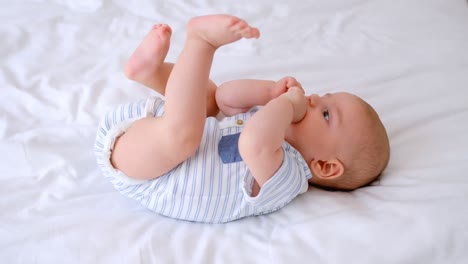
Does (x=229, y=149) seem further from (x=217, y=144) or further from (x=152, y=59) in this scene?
(x=152, y=59)

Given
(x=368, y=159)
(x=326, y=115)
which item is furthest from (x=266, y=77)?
(x=368, y=159)

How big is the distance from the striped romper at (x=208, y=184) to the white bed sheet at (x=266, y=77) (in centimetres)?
3

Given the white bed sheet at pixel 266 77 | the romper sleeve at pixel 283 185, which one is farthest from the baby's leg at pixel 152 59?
the romper sleeve at pixel 283 185

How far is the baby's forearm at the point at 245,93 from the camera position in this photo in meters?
1.11

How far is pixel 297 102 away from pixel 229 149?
0.18m

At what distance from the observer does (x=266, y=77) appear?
4.35 feet

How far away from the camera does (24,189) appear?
981 millimetres

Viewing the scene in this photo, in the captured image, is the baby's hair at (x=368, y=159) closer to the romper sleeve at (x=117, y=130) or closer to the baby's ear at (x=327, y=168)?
the baby's ear at (x=327, y=168)

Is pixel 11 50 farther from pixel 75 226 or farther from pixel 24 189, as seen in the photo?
pixel 75 226

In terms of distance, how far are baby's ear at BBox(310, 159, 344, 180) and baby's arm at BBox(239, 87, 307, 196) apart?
0.14 m

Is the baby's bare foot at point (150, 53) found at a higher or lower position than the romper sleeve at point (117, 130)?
higher

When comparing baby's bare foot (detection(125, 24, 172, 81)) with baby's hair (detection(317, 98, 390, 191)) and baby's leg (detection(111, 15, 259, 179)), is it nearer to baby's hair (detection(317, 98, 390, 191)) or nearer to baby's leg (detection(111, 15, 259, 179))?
baby's leg (detection(111, 15, 259, 179))

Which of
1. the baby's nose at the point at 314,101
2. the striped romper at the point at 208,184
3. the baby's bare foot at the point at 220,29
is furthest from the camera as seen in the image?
the baby's nose at the point at 314,101

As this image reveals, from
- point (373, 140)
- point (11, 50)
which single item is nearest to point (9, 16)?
point (11, 50)
